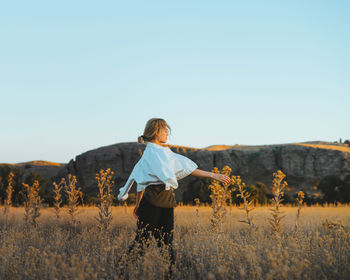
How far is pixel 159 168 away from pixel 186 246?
1.90 meters

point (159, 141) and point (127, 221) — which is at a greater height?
point (159, 141)

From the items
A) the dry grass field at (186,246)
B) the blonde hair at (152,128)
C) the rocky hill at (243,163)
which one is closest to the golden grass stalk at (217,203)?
the dry grass field at (186,246)

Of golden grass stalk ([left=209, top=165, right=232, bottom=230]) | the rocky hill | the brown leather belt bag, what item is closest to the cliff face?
the rocky hill

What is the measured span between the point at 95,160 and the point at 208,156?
8853 mm

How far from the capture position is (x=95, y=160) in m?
24.8

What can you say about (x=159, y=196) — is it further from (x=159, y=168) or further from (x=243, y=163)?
(x=243, y=163)

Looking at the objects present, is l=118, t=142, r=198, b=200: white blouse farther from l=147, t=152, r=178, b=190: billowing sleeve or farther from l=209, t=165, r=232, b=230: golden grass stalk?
l=209, t=165, r=232, b=230: golden grass stalk

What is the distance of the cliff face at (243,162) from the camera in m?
24.4

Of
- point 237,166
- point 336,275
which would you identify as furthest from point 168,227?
point 237,166

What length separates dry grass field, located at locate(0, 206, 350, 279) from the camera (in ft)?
10.7

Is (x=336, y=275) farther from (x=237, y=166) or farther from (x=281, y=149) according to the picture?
(x=281, y=149)

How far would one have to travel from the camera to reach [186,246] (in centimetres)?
486

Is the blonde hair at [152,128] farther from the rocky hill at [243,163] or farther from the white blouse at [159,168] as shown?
the rocky hill at [243,163]

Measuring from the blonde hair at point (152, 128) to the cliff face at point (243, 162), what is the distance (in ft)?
62.9
